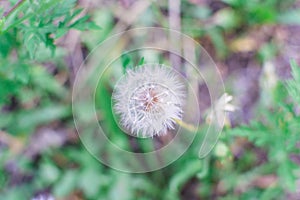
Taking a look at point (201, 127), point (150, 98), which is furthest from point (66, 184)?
point (150, 98)

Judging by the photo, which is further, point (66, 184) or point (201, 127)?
point (66, 184)

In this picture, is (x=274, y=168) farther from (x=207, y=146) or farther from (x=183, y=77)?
(x=183, y=77)

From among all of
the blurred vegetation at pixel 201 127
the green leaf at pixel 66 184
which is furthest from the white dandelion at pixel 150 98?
the green leaf at pixel 66 184

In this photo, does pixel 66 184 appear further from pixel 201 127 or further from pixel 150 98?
pixel 150 98

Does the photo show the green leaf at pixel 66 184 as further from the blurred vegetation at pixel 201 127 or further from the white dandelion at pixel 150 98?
the white dandelion at pixel 150 98

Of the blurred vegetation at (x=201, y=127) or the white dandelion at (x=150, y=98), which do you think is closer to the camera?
the white dandelion at (x=150, y=98)

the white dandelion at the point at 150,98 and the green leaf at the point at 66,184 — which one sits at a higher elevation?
the green leaf at the point at 66,184

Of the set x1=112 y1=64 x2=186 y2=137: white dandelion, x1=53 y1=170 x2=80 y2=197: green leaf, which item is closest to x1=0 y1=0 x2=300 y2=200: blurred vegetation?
x1=53 y1=170 x2=80 y2=197: green leaf

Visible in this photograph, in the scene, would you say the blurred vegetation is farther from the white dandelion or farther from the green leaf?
the white dandelion
